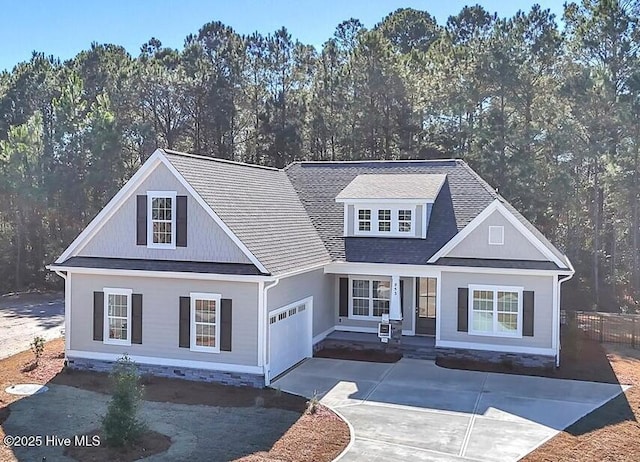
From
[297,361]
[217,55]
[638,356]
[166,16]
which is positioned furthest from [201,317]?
[217,55]

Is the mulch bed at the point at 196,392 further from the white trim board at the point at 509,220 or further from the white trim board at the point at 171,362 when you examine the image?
the white trim board at the point at 509,220

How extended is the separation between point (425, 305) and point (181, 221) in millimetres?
8390

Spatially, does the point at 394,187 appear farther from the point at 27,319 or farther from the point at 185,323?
the point at 27,319

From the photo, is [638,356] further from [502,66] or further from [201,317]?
[502,66]

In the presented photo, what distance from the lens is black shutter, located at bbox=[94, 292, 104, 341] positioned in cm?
1653

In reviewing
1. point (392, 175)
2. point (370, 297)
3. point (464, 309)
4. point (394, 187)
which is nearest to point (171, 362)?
point (370, 297)

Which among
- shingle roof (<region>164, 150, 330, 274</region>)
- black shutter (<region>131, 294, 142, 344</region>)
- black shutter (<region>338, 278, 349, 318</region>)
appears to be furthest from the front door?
black shutter (<region>131, 294, 142, 344</region>)

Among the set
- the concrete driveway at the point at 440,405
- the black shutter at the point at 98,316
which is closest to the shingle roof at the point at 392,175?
the concrete driveway at the point at 440,405

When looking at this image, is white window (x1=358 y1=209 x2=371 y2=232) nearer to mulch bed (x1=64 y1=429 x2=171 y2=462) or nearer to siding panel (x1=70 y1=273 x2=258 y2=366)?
siding panel (x1=70 y1=273 x2=258 y2=366)

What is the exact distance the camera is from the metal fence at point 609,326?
21059 mm

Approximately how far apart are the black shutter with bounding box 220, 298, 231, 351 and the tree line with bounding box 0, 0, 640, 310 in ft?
64.2

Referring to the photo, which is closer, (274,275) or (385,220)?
(274,275)

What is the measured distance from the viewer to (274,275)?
14883 millimetres

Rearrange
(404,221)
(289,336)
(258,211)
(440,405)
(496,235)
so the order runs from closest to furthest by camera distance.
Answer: (440,405), (289,336), (496,235), (258,211), (404,221)
